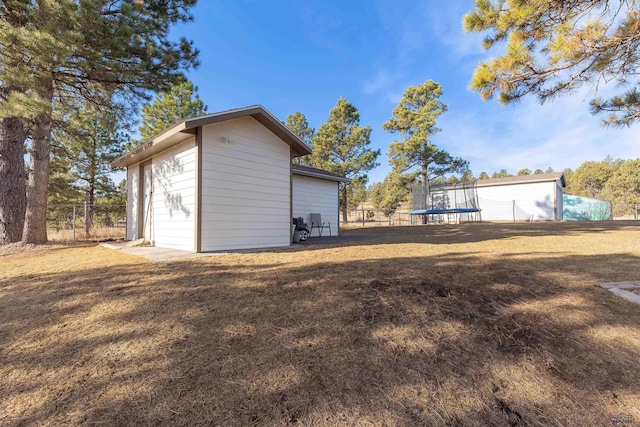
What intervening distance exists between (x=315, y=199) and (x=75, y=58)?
723 centimetres

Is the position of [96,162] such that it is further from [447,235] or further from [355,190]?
[355,190]

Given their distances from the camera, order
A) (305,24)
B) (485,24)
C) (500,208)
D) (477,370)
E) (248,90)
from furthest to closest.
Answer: (500,208) < (248,90) < (305,24) < (485,24) < (477,370)

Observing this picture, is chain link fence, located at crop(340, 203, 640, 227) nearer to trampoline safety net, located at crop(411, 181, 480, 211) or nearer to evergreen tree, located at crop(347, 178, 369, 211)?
trampoline safety net, located at crop(411, 181, 480, 211)

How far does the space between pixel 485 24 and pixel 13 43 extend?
7.73 meters

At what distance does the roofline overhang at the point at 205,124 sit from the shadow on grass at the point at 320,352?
3.31 metres

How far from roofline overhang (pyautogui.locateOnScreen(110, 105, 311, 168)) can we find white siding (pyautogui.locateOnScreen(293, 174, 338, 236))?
2.02 m

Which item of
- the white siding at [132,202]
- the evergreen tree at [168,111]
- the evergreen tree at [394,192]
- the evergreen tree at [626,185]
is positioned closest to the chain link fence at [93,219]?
the white siding at [132,202]

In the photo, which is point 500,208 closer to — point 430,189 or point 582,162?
point 430,189

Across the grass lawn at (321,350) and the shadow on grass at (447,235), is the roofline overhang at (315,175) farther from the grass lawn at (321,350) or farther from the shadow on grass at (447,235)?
the grass lawn at (321,350)

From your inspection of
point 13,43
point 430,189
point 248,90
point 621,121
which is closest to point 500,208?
point 430,189

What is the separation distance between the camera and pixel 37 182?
6.42m

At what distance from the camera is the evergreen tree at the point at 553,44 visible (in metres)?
3.23

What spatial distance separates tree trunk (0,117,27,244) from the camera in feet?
21.3

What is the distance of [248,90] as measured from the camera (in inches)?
539
